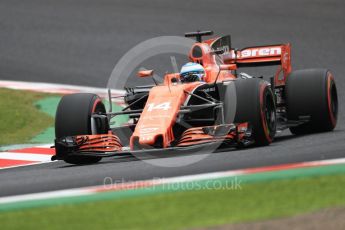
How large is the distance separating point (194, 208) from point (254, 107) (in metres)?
3.79

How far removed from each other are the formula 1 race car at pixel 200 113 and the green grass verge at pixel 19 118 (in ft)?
8.05

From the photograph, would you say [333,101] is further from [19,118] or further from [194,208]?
[194,208]

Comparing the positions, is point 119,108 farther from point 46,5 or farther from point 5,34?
point 46,5

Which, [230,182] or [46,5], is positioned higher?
[46,5]

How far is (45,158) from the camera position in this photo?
12500mm

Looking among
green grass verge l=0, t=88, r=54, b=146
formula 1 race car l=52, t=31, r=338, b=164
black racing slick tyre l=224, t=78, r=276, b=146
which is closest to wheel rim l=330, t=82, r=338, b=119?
formula 1 race car l=52, t=31, r=338, b=164

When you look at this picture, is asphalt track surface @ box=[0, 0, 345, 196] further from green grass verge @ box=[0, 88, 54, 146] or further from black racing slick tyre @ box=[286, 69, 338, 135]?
green grass verge @ box=[0, 88, 54, 146]

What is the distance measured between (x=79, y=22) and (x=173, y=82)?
9.70 metres

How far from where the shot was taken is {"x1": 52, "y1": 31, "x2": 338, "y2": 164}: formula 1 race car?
10523 millimetres

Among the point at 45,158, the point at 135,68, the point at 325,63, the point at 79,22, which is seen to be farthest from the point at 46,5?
the point at 45,158

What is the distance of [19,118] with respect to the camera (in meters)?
14.4

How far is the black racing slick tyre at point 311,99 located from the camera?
39.7 feet

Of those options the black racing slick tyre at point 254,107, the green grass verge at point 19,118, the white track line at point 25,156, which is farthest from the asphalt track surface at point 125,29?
the white track line at point 25,156

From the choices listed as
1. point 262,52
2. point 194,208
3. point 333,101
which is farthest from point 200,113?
point 194,208
